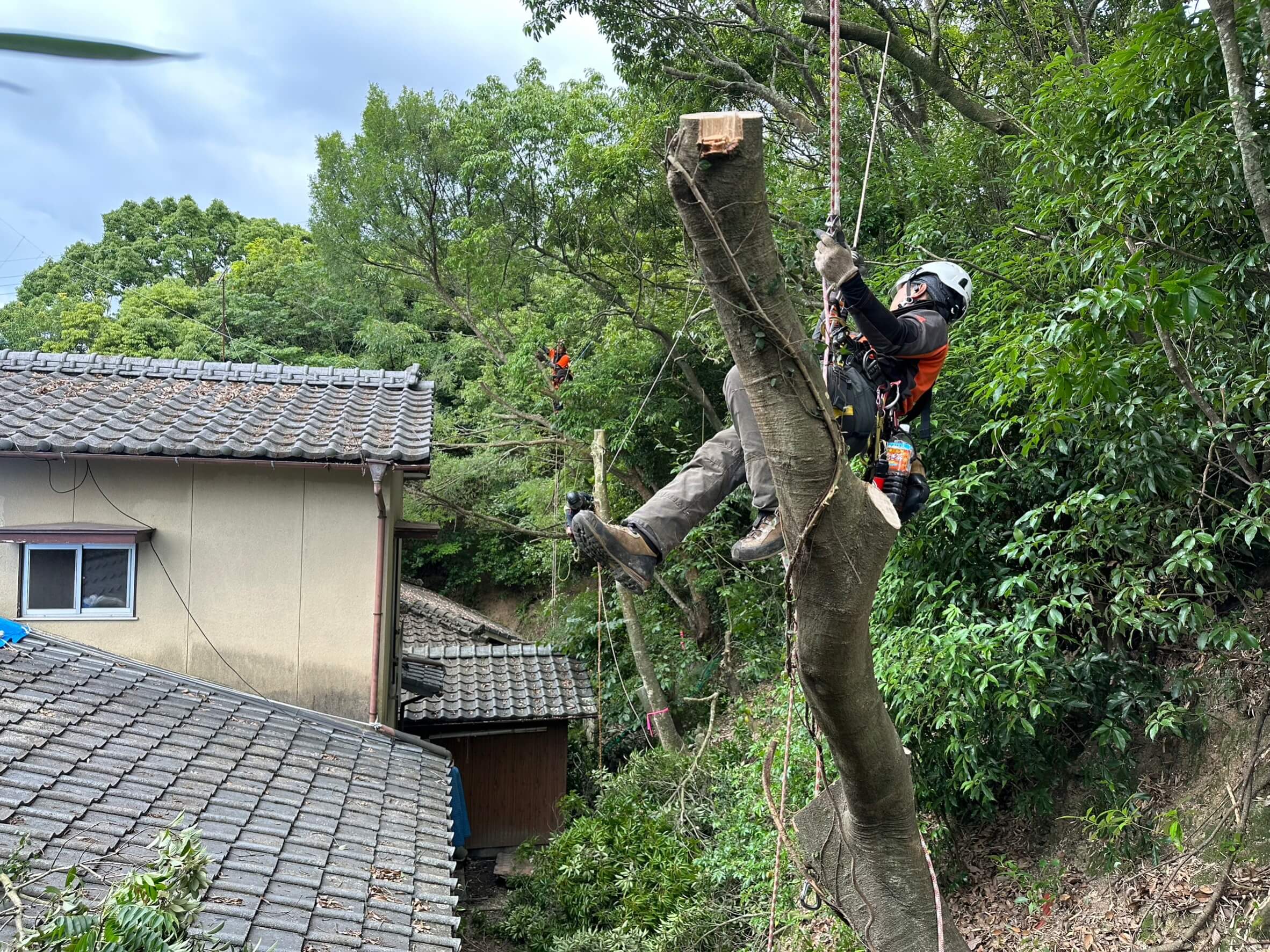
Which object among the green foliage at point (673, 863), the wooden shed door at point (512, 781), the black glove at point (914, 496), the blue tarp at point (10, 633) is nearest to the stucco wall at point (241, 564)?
the blue tarp at point (10, 633)

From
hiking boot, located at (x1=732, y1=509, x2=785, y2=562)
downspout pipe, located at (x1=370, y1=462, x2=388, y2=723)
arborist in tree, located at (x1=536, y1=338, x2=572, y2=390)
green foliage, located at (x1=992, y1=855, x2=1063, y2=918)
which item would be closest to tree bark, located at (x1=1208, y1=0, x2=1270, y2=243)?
hiking boot, located at (x1=732, y1=509, x2=785, y2=562)

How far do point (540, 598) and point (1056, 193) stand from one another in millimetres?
19056

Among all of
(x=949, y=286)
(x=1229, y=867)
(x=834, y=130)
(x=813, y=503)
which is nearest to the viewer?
(x=813, y=503)

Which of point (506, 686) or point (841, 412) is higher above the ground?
point (841, 412)

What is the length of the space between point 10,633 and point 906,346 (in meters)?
6.92

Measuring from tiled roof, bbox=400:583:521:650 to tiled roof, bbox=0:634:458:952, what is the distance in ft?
26.3

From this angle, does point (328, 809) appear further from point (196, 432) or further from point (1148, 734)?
point (1148, 734)

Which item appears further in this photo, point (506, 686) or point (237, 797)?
point (506, 686)

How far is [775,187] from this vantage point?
10125mm

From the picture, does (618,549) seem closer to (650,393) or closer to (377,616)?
(377,616)

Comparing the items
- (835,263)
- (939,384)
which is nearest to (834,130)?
(835,263)

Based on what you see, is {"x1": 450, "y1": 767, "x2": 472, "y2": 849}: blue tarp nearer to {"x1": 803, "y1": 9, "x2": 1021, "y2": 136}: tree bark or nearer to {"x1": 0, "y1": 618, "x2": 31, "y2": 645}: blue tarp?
{"x1": 0, "y1": 618, "x2": 31, "y2": 645}: blue tarp

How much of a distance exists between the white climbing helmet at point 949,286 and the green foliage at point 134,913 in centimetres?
355

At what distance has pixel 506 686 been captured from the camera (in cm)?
1347
